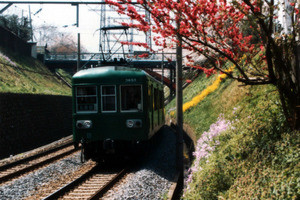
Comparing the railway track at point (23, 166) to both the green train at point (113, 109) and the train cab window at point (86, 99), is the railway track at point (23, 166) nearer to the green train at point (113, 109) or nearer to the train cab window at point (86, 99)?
the green train at point (113, 109)

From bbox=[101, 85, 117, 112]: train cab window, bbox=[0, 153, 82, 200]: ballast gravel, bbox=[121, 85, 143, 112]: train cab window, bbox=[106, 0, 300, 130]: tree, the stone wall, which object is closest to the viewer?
bbox=[106, 0, 300, 130]: tree

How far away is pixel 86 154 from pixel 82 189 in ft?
9.72

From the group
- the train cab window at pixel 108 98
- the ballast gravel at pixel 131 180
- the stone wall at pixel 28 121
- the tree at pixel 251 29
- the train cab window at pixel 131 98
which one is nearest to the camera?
the tree at pixel 251 29

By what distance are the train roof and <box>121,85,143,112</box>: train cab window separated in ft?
0.81

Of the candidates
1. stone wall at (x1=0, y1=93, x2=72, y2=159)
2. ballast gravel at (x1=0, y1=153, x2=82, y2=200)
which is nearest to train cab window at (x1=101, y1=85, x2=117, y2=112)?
ballast gravel at (x1=0, y1=153, x2=82, y2=200)

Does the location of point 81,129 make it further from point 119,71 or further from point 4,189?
point 4,189

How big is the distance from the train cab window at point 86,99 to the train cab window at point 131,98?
2.88ft

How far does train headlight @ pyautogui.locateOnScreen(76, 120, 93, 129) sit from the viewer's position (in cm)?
1114

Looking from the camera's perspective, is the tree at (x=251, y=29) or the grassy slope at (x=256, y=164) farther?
the tree at (x=251, y=29)

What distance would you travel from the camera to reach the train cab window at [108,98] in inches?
438

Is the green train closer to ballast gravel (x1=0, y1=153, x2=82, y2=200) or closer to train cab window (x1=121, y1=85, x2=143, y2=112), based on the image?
train cab window (x1=121, y1=85, x2=143, y2=112)

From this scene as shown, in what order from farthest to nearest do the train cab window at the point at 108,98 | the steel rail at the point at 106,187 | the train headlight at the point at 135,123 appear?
1. the train cab window at the point at 108,98
2. the train headlight at the point at 135,123
3. the steel rail at the point at 106,187

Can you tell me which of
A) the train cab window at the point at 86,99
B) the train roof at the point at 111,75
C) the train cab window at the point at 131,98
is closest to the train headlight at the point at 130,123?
the train cab window at the point at 131,98

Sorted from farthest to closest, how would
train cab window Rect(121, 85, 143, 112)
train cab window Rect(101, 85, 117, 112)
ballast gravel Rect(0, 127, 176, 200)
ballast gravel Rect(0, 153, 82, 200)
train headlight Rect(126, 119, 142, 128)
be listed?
train cab window Rect(101, 85, 117, 112)
train cab window Rect(121, 85, 143, 112)
train headlight Rect(126, 119, 142, 128)
ballast gravel Rect(0, 153, 82, 200)
ballast gravel Rect(0, 127, 176, 200)
